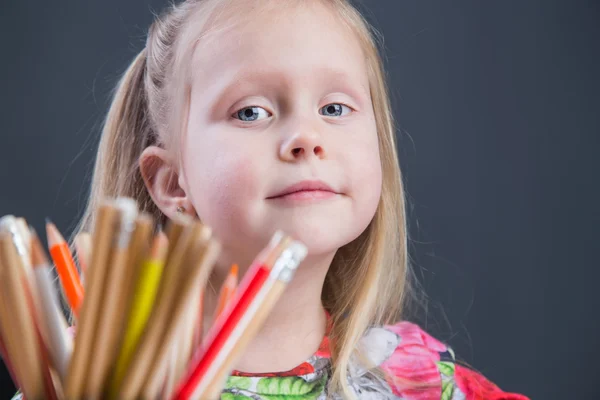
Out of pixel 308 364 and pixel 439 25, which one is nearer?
pixel 308 364

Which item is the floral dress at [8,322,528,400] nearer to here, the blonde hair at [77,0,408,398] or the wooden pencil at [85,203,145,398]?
the blonde hair at [77,0,408,398]

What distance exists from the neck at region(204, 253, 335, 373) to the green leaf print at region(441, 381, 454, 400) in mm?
131

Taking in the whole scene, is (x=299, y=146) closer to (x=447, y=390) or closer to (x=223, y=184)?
(x=223, y=184)

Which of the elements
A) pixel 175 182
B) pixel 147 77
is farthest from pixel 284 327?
pixel 147 77

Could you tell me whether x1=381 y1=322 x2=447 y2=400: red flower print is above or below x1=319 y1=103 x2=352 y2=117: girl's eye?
below

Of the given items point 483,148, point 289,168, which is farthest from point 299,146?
point 483,148

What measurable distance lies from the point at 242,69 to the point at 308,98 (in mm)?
62

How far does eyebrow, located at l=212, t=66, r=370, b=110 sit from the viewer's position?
0.66 m

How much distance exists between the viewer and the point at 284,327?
720 mm

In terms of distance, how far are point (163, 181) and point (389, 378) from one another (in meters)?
0.30

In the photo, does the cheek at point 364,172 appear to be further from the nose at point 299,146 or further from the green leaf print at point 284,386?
the green leaf print at point 284,386

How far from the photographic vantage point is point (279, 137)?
0.64m

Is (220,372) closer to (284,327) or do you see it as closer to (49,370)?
(49,370)

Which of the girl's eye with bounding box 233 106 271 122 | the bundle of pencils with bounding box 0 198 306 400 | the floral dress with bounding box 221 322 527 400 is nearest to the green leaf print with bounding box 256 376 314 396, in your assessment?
the floral dress with bounding box 221 322 527 400
